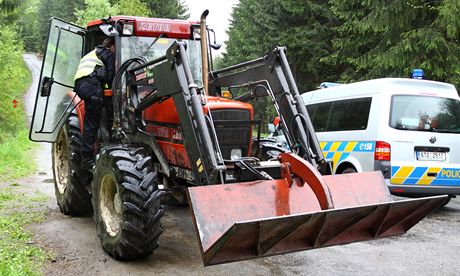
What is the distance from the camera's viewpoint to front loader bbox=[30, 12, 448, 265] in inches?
160

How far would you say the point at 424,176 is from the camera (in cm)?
793

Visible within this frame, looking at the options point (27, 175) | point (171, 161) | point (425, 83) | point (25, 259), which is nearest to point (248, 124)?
point (171, 161)

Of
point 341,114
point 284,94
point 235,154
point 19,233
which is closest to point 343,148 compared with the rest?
point 341,114

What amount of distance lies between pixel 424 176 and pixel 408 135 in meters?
0.70

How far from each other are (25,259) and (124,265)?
1.03m

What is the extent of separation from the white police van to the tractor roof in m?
3.40

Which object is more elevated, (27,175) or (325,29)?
(325,29)

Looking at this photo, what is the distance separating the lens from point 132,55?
647cm

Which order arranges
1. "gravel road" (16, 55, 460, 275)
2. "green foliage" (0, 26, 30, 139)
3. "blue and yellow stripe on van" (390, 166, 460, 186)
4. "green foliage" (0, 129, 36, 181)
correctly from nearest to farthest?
1. "gravel road" (16, 55, 460, 275)
2. "blue and yellow stripe on van" (390, 166, 460, 186)
3. "green foliage" (0, 129, 36, 181)
4. "green foliage" (0, 26, 30, 139)

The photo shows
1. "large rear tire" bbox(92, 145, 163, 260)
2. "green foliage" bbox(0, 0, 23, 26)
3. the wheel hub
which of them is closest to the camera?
"large rear tire" bbox(92, 145, 163, 260)

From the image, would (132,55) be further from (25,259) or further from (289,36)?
(289,36)

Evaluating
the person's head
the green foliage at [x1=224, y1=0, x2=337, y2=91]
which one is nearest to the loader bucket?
the person's head

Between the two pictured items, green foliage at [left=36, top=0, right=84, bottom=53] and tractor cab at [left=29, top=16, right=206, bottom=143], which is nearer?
tractor cab at [left=29, top=16, right=206, bottom=143]

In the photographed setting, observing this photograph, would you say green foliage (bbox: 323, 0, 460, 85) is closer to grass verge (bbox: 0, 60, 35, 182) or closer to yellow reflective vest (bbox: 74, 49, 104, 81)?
yellow reflective vest (bbox: 74, 49, 104, 81)
